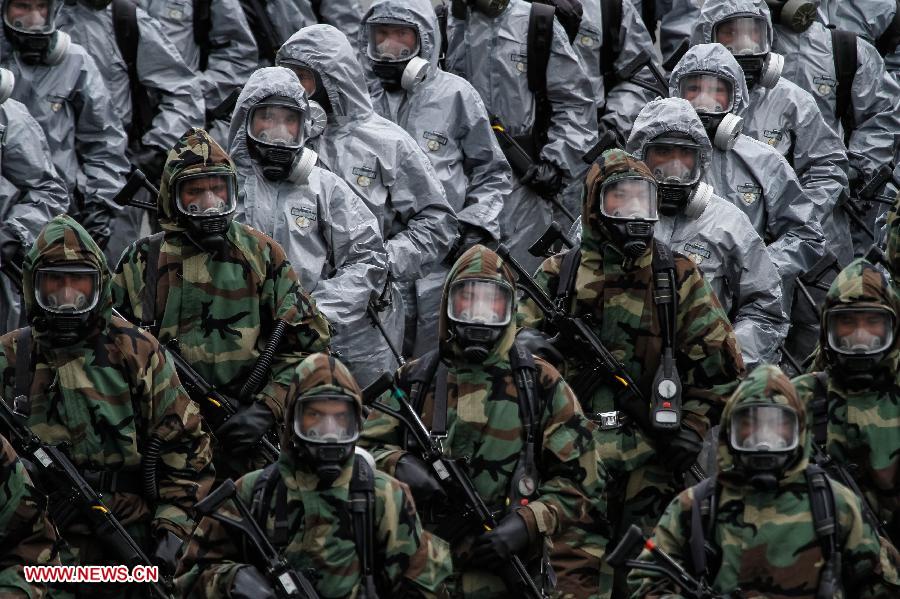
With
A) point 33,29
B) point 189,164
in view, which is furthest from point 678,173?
point 33,29

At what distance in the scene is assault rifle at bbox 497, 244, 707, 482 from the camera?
11.3 m

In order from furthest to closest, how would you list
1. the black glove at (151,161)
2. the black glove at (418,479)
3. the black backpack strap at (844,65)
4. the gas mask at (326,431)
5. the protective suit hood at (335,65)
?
the black backpack strap at (844,65) < the black glove at (151,161) < the protective suit hood at (335,65) < the black glove at (418,479) < the gas mask at (326,431)

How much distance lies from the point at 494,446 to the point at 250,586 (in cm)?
141

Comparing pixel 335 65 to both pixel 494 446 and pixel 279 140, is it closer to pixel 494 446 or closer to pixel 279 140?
pixel 279 140

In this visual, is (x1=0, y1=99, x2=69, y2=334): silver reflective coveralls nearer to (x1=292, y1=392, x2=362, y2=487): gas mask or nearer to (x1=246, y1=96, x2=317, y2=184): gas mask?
(x1=246, y1=96, x2=317, y2=184): gas mask

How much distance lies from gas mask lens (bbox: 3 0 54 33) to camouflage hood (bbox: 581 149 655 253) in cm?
374

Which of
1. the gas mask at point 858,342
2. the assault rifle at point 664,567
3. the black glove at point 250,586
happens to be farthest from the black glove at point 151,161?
the assault rifle at point 664,567

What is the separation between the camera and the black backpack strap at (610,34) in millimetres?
15406

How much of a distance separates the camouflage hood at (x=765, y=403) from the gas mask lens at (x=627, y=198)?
1.57m

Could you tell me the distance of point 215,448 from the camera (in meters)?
11.2

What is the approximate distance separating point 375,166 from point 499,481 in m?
3.26

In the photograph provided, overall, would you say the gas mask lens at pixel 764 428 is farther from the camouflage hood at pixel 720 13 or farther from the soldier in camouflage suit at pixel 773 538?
the camouflage hood at pixel 720 13

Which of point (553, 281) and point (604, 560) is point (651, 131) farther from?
point (604, 560)

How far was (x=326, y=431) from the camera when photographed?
966 centimetres
